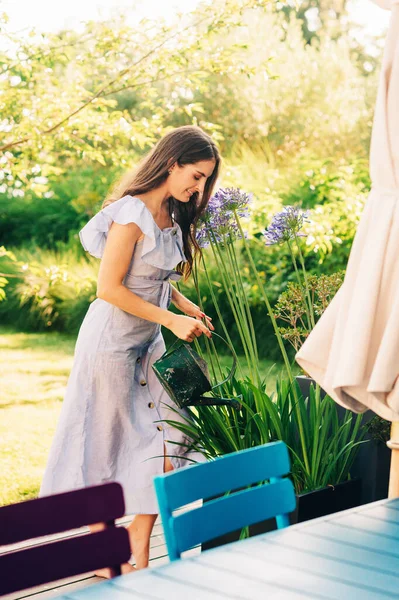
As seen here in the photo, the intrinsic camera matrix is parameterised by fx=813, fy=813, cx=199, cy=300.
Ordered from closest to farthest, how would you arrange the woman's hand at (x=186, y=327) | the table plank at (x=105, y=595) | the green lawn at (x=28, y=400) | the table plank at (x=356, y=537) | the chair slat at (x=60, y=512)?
the table plank at (x=105, y=595) < the chair slat at (x=60, y=512) < the table plank at (x=356, y=537) < the woman's hand at (x=186, y=327) < the green lawn at (x=28, y=400)

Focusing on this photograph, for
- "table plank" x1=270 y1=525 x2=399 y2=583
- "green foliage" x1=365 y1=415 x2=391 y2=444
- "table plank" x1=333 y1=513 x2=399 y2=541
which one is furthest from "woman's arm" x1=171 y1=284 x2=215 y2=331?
"table plank" x1=270 y1=525 x2=399 y2=583

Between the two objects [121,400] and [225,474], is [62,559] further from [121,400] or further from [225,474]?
[121,400]

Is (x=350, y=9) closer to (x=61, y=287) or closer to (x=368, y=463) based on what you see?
(x=61, y=287)

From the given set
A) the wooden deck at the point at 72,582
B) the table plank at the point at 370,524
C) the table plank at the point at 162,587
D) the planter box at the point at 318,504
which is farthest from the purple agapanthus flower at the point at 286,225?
the table plank at the point at 162,587

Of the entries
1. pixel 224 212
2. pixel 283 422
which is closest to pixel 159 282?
pixel 224 212

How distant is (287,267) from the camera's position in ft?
27.7

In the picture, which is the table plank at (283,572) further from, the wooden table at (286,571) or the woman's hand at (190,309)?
the woman's hand at (190,309)

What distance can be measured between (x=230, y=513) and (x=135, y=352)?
52.8 inches

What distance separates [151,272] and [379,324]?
1.22 meters

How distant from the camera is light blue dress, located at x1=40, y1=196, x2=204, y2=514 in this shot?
302 cm

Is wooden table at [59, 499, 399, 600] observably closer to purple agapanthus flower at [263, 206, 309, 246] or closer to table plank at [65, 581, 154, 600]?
table plank at [65, 581, 154, 600]

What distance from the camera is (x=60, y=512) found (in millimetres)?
1564

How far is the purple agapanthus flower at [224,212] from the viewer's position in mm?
3129

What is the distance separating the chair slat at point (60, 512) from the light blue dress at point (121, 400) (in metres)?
1.42
